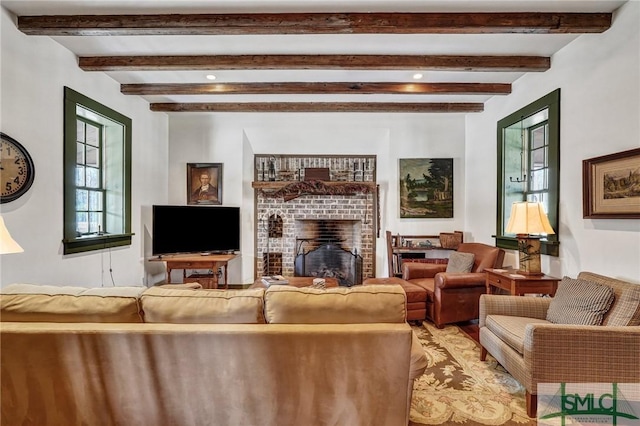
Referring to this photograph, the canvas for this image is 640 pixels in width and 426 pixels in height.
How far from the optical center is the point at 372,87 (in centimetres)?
395

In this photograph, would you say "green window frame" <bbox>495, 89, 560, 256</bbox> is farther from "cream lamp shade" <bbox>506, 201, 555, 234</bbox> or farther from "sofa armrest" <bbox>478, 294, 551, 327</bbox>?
"sofa armrest" <bbox>478, 294, 551, 327</bbox>

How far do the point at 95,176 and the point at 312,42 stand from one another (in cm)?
315

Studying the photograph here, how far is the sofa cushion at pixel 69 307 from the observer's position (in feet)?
5.37

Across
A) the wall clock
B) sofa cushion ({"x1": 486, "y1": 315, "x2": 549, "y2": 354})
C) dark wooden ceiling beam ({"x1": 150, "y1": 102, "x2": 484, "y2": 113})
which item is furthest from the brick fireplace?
the wall clock

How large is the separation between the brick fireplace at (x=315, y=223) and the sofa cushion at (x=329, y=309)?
144 inches

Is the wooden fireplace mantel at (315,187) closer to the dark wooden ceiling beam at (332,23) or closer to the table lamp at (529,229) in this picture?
the table lamp at (529,229)

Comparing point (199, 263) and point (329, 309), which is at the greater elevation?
point (329, 309)

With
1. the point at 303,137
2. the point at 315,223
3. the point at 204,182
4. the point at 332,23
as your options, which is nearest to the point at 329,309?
the point at 332,23

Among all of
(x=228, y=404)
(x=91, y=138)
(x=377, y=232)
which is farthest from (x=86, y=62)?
(x=377, y=232)

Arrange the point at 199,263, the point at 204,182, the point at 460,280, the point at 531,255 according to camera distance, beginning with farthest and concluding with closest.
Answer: the point at 204,182 → the point at 199,263 → the point at 460,280 → the point at 531,255

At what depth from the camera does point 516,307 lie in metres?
2.64

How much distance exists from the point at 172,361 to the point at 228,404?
363 mm

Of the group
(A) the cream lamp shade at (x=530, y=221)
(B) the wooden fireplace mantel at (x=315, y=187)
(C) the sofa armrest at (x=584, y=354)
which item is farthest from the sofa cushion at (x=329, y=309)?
(B) the wooden fireplace mantel at (x=315, y=187)

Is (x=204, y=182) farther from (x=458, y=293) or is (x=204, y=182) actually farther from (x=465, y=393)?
(x=465, y=393)
